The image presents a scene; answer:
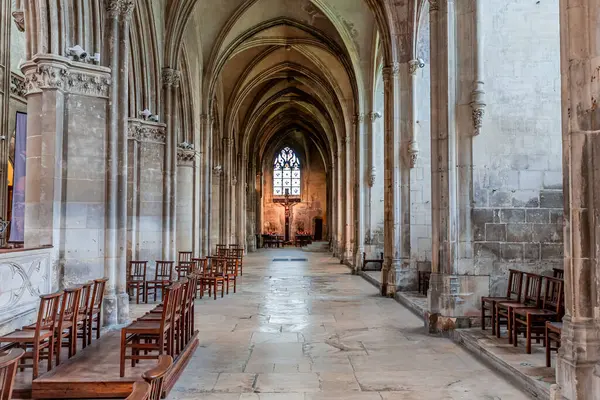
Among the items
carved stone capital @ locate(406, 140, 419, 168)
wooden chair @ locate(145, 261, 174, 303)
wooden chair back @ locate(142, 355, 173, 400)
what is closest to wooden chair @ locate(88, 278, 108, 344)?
wooden chair @ locate(145, 261, 174, 303)

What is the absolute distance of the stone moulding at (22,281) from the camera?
19.9 ft

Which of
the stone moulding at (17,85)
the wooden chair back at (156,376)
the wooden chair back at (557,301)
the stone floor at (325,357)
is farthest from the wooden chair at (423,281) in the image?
the stone moulding at (17,85)

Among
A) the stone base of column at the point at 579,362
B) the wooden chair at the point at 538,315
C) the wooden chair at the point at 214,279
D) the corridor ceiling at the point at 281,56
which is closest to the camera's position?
the stone base of column at the point at 579,362

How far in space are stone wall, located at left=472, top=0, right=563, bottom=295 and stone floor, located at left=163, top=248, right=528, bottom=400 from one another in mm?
1776

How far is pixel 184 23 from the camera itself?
533 inches

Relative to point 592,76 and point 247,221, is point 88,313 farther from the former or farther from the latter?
point 247,221

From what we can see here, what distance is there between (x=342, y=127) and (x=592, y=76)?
20.9 m

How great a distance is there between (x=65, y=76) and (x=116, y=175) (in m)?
1.69

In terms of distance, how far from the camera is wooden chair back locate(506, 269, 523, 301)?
687 centimetres

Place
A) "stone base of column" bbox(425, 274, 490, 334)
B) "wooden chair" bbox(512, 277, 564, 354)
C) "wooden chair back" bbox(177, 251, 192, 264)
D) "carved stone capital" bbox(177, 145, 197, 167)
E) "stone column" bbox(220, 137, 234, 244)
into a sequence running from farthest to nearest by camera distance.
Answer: "stone column" bbox(220, 137, 234, 244), "carved stone capital" bbox(177, 145, 197, 167), "wooden chair back" bbox(177, 251, 192, 264), "stone base of column" bbox(425, 274, 490, 334), "wooden chair" bbox(512, 277, 564, 354)

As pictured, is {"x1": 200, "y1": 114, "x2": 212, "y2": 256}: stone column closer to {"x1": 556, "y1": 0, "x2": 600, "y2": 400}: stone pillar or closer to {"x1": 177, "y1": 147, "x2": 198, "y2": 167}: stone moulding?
{"x1": 177, "y1": 147, "x2": 198, "y2": 167}: stone moulding

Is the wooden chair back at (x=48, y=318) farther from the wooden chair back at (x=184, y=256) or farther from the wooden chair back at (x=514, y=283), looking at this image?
the wooden chair back at (x=184, y=256)

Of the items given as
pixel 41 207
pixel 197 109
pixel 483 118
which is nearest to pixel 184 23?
pixel 197 109

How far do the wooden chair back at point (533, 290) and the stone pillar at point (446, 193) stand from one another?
25.6 inches
